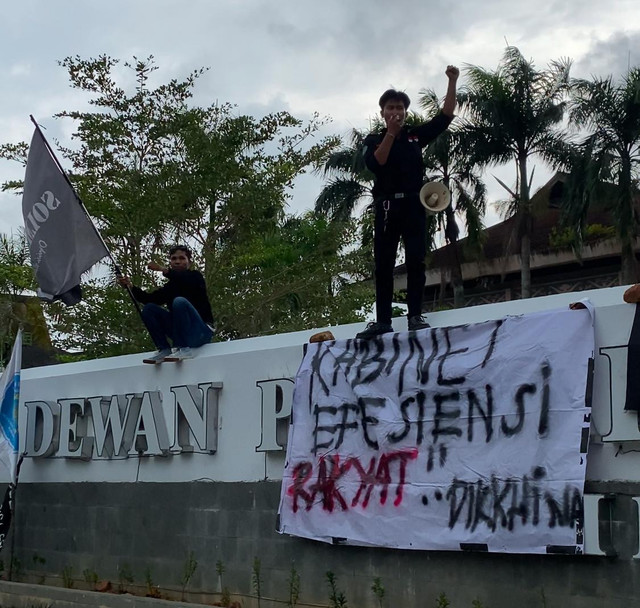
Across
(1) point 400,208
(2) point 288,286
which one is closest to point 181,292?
(1) point 400,208

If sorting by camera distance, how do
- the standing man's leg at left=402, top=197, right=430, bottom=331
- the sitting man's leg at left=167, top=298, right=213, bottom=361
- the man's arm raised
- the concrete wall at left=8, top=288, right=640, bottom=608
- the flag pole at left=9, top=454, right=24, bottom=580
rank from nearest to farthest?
the concrete wall at left=8, top=288, right=640, bottom=608 → the man's arm raised → the standing man's leg at left=402, top=197, right=430, bottom=331 → the sitting man's leg at left=167, top=298, right=213, bottom=361 → the flag pole at left=9, top=454, right=24, bottom=580

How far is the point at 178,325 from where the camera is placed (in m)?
10.5

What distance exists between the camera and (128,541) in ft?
34.9

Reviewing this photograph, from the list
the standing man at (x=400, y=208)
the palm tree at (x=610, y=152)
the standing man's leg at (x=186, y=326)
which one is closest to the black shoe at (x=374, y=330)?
the standing man at (x=400, y=208)

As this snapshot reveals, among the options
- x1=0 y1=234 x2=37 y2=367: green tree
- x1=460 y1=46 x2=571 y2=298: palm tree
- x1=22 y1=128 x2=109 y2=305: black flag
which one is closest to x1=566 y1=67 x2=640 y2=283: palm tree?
x1=460 y1=46 x2=571 y2=298: palm tree

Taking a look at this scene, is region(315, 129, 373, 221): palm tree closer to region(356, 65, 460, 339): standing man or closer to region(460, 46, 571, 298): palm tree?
region(460, 46, 571, 298): palm tree

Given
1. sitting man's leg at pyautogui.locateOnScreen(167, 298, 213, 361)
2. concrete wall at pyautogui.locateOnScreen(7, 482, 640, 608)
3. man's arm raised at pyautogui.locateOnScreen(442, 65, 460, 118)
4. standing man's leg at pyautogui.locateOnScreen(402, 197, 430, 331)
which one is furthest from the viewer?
sitting man's leg at pyautogui.locateOnScreen(167, 298, 213, 361)

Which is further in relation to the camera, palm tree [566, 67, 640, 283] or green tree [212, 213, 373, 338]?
palm tree [566, 67, 640, 283]

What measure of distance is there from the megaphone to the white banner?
950mm

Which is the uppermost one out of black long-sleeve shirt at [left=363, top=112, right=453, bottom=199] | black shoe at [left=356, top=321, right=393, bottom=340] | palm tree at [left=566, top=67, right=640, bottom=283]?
palm tree at [left=566, top=67, right=640, bottom=283]

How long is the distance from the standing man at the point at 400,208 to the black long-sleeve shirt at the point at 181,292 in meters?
2.48

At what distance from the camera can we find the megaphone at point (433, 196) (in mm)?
8367

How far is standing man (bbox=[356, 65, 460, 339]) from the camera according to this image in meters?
8.54

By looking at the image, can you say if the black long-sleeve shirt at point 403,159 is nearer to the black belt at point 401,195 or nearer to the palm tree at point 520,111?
the black belt at point 401,195
